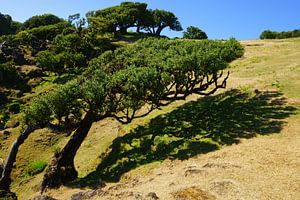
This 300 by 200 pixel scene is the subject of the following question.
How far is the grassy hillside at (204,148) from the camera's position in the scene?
23312mm

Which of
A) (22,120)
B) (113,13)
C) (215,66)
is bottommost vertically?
(22,120)

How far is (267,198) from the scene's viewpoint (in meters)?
20.7

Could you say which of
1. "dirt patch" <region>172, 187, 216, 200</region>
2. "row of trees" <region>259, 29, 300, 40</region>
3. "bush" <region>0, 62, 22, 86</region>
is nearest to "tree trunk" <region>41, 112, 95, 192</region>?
"dirt patch" <region>172, 187, 216, 200</region>

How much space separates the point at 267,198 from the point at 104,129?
2677 centimetres

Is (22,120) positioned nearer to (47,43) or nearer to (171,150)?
(171,150)

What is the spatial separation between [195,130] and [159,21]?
93066mm

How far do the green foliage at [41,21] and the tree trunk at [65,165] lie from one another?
3670 inches

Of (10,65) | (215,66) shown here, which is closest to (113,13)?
(10,65)

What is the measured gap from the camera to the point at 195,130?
36500 mm

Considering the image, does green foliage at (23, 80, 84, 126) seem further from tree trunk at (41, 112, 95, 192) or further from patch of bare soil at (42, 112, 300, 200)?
patch of bare soil at (42, 112, 300, 200)

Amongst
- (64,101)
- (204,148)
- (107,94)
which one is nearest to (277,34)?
(107,94)

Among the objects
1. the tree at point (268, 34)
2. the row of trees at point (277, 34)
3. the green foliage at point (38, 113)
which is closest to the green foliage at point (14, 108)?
the green foliage at point (38, 113)

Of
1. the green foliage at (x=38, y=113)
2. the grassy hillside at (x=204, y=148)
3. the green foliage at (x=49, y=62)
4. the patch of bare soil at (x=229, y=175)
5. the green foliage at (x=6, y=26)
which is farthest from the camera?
the green foliage at (x=6, y=26)

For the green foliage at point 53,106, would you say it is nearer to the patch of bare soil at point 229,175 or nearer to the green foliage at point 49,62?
the patch of bare soil at point 229,175
